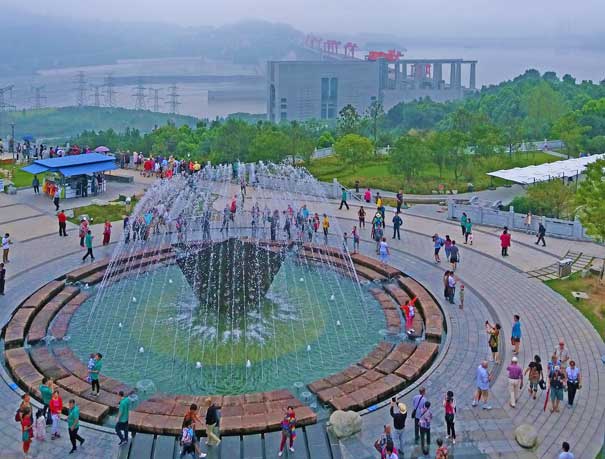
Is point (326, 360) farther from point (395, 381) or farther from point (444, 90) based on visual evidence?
point (444, 90)

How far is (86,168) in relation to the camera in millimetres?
36594

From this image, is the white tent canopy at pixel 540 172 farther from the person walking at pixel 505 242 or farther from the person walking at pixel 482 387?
the person walking at pixel 482 387

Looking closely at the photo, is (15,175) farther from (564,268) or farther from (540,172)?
(564,268)

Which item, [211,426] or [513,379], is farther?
[513,379]

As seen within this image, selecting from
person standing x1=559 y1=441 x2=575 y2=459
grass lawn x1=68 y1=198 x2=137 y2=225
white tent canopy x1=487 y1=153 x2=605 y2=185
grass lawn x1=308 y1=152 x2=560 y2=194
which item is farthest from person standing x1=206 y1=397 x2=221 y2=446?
grass lawn x1=308 y1=152 x2=560 y2=194

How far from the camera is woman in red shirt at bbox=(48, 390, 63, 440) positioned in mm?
13812

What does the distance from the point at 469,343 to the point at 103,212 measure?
70.0 ft

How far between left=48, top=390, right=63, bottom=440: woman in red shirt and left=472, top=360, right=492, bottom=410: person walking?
923cm

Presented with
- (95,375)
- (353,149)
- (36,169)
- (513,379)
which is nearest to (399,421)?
(513,379)

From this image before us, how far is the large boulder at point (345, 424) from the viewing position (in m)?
13.8

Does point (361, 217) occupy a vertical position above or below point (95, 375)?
above

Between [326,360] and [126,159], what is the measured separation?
32.5 m

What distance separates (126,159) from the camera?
46250 mm

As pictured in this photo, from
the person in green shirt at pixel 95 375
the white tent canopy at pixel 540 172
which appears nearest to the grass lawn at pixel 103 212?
the person in green shirt at pixel 95 375
